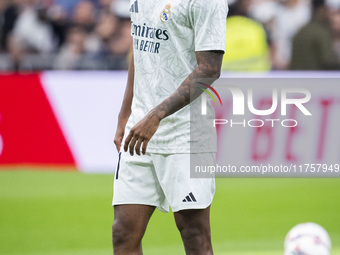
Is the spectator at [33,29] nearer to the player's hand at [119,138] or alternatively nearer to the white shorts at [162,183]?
the player's hand at [119,138]

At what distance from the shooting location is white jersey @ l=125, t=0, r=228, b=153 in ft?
14.8

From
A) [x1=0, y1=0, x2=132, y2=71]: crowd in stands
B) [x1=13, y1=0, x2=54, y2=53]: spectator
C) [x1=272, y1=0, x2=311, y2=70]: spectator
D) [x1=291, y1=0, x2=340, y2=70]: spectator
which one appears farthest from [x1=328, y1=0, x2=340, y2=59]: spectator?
[x1=13, y1=0, x2=54, y2=53]: spectator

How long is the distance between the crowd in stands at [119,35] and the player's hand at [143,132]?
7349 mm

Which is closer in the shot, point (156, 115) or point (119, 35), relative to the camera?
point (156, 115)

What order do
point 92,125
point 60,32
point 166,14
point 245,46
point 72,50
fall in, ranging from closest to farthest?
point 166,14
point 92,125
point 245,46
point 72,50
point 60,32

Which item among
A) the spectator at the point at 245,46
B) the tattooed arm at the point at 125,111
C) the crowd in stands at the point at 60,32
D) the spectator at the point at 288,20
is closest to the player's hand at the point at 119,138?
the tattooed arm at the point at 125,111

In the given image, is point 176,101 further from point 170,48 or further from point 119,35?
point 119,35

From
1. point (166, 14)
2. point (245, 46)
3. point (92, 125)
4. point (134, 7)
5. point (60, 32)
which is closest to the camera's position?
point (166, 14)

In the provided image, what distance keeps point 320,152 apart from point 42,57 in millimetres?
5119

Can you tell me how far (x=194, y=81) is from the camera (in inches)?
178

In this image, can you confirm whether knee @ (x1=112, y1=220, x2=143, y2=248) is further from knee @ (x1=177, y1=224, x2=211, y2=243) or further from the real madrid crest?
the real madrid crest

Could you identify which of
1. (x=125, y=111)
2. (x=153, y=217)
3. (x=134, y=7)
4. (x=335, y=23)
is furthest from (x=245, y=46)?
(x=134, y=7)

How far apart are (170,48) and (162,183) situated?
808mm

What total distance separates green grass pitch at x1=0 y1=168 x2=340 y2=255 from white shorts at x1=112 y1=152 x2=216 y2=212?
262 cm
